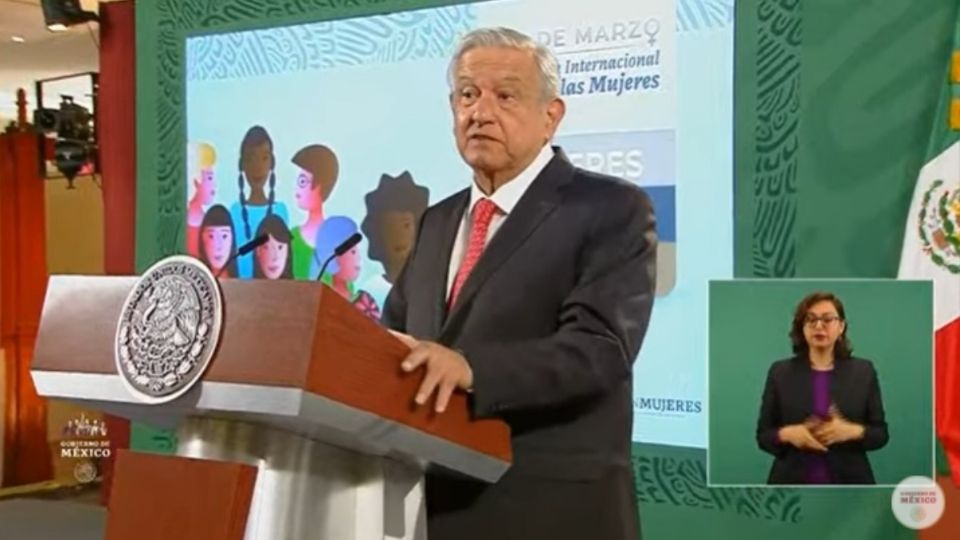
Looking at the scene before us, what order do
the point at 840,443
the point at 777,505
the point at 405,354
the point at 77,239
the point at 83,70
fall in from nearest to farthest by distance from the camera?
the point at 405,354
the point at 840,443
the point at 777,505
the point at 83,70
the point at 77,239

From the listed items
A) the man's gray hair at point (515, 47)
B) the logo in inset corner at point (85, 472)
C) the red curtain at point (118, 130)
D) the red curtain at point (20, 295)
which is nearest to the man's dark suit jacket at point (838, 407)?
the man's gray hair at point (515, 47)

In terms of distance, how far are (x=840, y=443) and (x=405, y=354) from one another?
2105mm

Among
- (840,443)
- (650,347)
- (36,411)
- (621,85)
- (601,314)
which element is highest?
(621,85)

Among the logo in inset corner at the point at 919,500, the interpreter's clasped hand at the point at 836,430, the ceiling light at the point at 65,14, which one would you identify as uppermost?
the ceiling light at the point at 65,14

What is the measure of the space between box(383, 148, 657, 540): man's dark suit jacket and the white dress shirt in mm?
16

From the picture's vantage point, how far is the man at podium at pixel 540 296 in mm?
1177

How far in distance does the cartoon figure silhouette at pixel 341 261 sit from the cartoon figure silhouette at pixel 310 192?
0.11 ft

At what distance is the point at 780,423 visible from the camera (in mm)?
2906

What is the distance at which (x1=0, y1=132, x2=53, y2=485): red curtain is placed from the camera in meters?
6.98

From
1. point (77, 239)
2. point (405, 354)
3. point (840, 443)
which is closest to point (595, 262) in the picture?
point (405, 354)

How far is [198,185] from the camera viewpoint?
399 centimetres

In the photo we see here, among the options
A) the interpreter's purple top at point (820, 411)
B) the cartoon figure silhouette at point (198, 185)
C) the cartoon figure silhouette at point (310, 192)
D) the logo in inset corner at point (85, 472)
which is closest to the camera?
the interpreter's purple top at point (820, 411)

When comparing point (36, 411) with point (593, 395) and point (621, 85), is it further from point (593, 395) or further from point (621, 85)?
point (593, 395)

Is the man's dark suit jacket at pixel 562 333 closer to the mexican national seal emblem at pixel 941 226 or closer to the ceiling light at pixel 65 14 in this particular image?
the mexican national seal emblem at pixel 941 226
